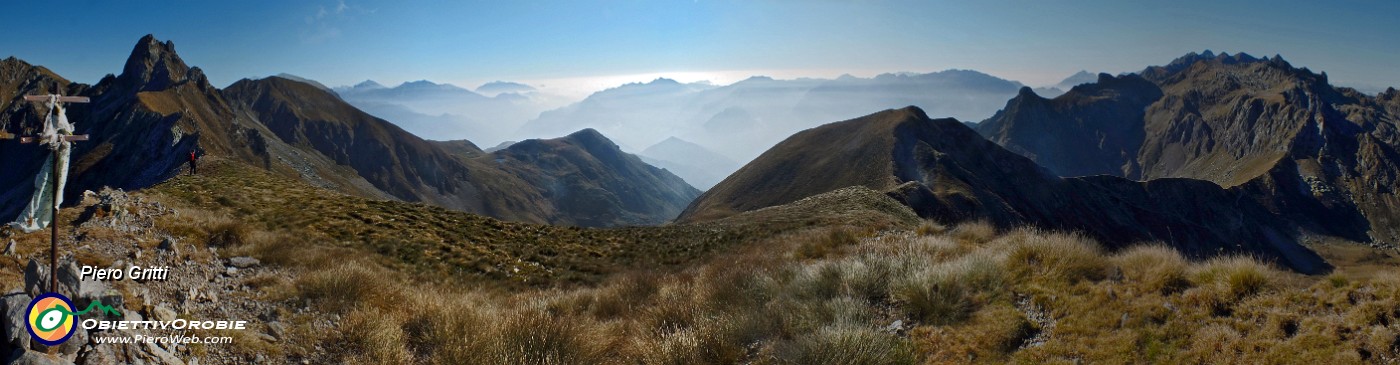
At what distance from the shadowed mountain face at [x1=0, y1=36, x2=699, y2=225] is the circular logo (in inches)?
567

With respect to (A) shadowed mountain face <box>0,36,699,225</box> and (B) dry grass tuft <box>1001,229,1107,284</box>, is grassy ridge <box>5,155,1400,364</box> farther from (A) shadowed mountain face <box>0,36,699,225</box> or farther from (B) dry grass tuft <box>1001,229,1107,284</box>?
(A) shadowed mountain face <box>0,36,699,225</box>

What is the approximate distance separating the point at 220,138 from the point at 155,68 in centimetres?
6012

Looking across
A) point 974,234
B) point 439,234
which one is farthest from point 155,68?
point 974,234

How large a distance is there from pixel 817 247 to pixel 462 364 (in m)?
10.6

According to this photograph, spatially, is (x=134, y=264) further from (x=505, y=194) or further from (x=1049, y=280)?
(x=505, y=194)

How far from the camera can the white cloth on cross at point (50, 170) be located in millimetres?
5500

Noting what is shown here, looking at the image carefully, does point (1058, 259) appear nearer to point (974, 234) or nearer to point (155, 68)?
point (974, 234)

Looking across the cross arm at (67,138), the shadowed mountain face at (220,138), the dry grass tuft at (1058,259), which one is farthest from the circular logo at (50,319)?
the shadowed mountain face at (220,138)

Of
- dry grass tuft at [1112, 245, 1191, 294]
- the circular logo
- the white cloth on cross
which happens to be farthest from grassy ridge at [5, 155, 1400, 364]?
the white cloth on cross

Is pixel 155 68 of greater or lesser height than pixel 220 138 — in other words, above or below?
above

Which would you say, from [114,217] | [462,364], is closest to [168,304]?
[462,364]

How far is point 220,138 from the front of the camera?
307 feet

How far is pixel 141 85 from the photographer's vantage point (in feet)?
403

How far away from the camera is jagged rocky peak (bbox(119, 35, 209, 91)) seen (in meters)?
124
